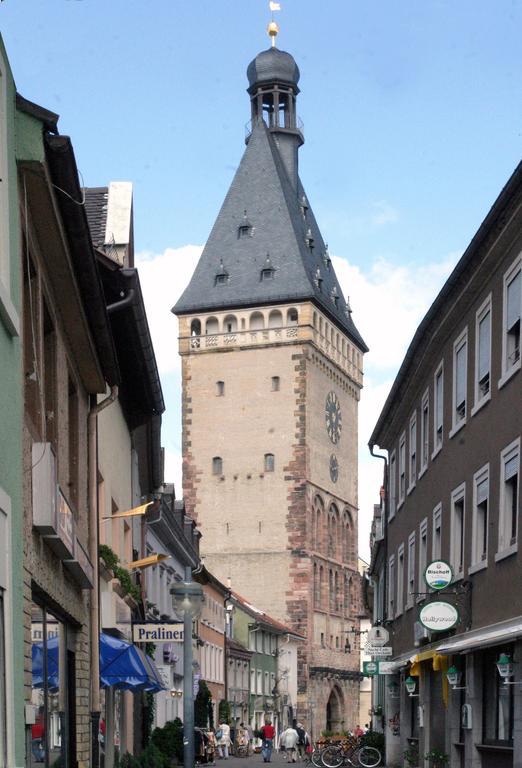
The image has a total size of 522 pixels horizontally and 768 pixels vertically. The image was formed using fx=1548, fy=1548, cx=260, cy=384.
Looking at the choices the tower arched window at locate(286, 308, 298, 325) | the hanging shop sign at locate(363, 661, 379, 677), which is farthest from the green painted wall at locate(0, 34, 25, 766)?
the tower arched window at locate(286, 308, 298, 325)

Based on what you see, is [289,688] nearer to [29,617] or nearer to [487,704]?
[487,704]

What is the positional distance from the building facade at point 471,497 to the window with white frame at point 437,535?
3 centimetres

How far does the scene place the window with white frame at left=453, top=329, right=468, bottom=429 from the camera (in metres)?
22.0

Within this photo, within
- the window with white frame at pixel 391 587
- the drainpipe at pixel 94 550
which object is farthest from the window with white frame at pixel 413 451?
the drainpipe at pixel 94 550

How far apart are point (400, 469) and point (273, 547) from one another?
2362 inches

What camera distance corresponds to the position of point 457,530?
22.8 m

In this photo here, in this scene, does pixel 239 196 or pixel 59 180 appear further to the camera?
pixel 239 196

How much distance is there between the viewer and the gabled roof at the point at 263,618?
7738cm

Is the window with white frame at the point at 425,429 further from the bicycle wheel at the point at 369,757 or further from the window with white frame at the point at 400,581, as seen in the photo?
the bicycle wheel at the point at 369,757

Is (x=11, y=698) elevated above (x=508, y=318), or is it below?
below

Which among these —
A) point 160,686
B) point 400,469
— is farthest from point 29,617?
point 400,469

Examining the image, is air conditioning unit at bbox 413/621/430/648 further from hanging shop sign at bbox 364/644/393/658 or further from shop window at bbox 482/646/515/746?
shop window at bbox 482/646/515/746

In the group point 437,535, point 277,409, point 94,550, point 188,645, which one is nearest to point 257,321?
point 277,409

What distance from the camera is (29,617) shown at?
9359 mm
